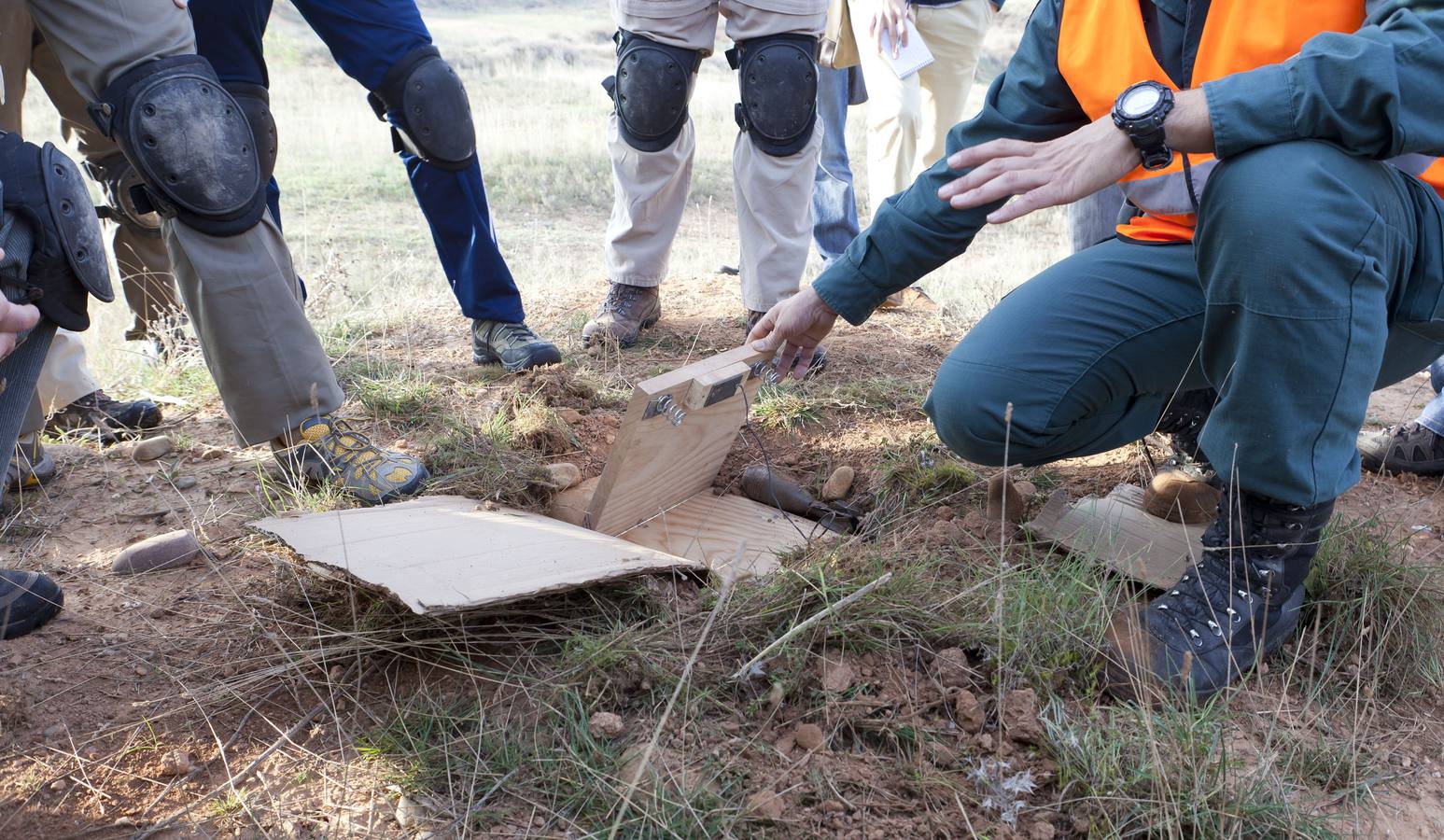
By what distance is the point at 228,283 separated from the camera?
6.43ft

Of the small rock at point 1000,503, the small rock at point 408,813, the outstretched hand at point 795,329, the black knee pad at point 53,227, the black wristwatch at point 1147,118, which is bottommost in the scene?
the small rock at point 1000,503

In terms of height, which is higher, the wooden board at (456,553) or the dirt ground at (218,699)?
the wooden board at (456,553)

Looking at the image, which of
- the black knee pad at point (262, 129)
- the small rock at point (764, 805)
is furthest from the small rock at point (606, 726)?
the black knee pad at point (262, 129)

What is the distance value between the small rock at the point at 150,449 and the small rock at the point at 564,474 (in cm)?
99

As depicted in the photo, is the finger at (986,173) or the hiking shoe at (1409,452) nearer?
the finger at (986,173)

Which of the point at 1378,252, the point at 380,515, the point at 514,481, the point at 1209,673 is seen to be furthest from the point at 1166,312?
the point at 380,515

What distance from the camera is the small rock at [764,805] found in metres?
1.18

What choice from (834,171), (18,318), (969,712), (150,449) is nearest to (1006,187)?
(969,712)

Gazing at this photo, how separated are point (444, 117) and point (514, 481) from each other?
3.44 feet

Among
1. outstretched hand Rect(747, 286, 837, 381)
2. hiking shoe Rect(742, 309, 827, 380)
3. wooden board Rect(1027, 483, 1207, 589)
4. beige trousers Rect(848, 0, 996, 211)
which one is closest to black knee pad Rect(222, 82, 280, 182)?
outstretched hand Rect(747, 286, 837, 381)

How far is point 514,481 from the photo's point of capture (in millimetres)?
2066

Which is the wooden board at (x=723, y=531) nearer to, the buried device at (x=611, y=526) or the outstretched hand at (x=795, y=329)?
the buried device at (x=611, y=526)

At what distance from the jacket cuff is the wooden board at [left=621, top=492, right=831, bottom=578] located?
3.10 feet

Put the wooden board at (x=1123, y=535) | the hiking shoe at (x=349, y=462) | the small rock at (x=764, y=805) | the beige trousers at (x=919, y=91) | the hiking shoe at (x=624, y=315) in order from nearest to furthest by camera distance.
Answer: the small rock at (x=764, y=805) < the wooden board at (x=1123, y=535) < the hiking shoe at (x=349, y=462) < the hiking shoe at (x=624, y=315) < the beige trousers at (x=919, y=91)
